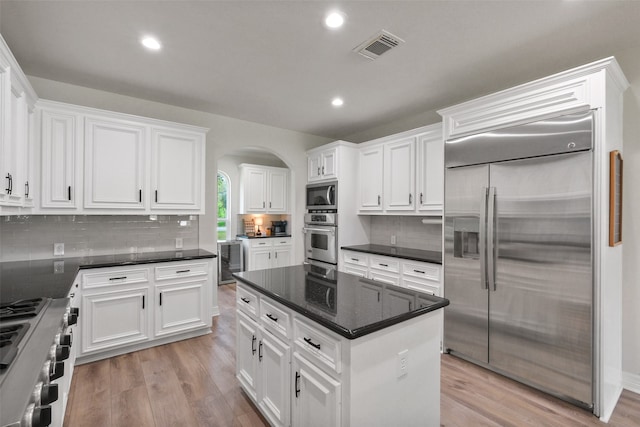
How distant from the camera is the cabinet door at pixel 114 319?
2.79 meters

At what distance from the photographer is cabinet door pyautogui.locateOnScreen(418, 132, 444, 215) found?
11.2 feet

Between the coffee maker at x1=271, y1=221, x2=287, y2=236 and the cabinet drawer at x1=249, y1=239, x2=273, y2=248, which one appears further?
the coffee maker at x1=271, y1=221, x2=287, y2=236

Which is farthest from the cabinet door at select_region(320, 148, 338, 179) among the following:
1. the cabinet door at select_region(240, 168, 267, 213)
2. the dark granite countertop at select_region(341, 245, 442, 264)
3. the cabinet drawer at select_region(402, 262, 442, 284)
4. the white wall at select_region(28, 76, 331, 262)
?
the cabinet door at select_region(240, 168, 267, 213)

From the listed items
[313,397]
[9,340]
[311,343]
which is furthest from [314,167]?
[9,340]

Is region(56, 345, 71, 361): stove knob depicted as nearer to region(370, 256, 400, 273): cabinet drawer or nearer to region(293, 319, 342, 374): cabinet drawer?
region(293, 319, 342, 374): cabinet drawer

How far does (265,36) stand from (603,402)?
353cm

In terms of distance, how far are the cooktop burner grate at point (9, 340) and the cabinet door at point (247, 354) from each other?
117 cm

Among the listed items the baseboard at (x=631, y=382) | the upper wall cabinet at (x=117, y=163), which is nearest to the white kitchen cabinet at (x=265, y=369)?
the upper wall cabinet at (x=117, y=163)

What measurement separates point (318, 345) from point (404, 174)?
280 cm

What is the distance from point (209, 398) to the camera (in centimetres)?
230

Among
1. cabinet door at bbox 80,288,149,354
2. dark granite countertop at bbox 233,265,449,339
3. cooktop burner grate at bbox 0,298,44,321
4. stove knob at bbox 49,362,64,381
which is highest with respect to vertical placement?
dark granite countertop at bbox 233,265,449,339

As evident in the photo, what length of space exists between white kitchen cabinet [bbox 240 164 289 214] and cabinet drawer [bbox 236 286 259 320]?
14.5 feet

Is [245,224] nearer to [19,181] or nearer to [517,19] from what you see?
[19,181]

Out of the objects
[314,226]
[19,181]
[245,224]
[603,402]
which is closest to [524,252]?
[603,402]
